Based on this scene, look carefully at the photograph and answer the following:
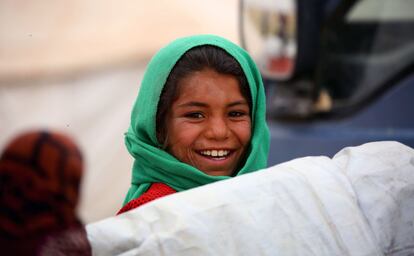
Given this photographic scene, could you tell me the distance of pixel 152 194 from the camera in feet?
6.95

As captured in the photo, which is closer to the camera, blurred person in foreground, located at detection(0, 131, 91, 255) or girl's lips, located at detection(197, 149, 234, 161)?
blurred person in foreground, located at detection(0, 131, 91, 255)

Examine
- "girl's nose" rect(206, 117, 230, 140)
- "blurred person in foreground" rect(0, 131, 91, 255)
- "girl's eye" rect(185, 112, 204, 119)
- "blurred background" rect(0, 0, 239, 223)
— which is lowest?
"blurred background" rect(0, 0, 239, 223)

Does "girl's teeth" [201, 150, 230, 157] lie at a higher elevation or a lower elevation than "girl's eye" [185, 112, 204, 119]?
lower

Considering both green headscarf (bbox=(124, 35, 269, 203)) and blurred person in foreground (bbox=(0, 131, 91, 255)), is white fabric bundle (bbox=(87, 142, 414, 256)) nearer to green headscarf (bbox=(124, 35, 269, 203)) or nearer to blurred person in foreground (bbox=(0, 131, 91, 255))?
blurred person in foreground (bbox=(0, 131, 91, 255))

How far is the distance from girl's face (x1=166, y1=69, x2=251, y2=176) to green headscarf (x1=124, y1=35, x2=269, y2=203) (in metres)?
0.04

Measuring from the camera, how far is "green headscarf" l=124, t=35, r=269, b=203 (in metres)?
2.16

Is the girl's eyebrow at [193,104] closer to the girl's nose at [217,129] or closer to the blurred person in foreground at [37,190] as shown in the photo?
the girl's nose at [217,129]

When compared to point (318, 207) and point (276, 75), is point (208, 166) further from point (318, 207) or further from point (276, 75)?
point (276, 75)

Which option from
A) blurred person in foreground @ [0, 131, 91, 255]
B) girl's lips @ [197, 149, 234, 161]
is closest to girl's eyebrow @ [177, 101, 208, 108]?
girl's lips @ [197, 149, 234, 161]

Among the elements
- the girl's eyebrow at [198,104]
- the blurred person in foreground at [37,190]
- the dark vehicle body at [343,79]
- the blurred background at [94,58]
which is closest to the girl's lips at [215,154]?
the girl's eyebrow at [198,104]

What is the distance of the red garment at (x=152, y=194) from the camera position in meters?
2.04

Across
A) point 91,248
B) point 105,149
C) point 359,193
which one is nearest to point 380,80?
point 105,149

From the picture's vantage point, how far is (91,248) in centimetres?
156

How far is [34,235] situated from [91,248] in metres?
0.19
